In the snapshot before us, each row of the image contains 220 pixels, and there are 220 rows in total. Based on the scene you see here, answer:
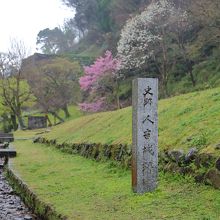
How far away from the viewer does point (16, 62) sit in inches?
1778

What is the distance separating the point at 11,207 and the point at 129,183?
2618 millimetres

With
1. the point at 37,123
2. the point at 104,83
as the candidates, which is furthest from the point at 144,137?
the point at 37,123

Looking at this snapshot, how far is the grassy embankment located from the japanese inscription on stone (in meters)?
0.28

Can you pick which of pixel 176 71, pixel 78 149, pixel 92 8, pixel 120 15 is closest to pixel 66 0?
pixel 92 8

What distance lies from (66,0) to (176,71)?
Result: 4312 cm

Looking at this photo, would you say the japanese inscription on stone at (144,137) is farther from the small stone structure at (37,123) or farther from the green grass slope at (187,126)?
the small stone structure at (37,123)

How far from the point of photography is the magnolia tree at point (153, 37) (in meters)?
31.5

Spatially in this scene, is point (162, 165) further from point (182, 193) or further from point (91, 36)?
point (91, 36)

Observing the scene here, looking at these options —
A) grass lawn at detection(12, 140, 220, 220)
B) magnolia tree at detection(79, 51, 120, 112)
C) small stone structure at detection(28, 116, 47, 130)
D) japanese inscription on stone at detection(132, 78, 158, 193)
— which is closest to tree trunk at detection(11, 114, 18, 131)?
small stone structure at detection(28, 116, 47, 130)

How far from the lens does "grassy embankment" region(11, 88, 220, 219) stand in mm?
5809

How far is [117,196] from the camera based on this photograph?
277 inches

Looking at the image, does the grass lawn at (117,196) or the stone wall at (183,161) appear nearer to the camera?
the grass lawn at (117,196)

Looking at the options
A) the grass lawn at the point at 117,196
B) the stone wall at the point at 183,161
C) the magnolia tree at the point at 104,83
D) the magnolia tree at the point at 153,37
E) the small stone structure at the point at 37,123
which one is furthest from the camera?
the small stone structure at the point at 37,123

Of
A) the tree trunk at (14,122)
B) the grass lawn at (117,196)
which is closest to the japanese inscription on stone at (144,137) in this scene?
the grass lawn at (117,196)
